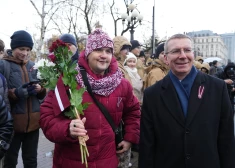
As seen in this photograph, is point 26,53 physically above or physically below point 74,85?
above

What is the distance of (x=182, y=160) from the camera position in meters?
2.15

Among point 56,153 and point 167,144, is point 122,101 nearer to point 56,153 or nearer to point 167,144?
point 167,144

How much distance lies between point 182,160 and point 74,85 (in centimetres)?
111

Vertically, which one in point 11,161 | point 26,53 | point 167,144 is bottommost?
point 11,161

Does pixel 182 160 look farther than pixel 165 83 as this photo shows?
No

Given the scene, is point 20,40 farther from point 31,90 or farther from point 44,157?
point 44,157

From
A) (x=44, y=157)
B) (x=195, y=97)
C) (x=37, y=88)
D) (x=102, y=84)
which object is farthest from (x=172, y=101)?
(x=44, y=157)

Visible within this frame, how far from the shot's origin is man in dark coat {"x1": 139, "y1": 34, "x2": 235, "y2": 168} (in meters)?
2.11

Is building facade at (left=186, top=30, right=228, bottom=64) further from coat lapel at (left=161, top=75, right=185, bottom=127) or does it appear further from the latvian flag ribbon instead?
the latvian flag ribbon

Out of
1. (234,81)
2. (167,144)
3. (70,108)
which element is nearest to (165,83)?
(167,144)

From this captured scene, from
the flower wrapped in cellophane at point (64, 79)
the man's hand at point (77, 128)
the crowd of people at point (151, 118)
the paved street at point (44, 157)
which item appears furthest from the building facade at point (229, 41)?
the man's hand at point (77, 128)

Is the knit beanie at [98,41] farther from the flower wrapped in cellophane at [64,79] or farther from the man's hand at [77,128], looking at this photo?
the man's hand at [77,128]

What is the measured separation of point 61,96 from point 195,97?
1.16 m


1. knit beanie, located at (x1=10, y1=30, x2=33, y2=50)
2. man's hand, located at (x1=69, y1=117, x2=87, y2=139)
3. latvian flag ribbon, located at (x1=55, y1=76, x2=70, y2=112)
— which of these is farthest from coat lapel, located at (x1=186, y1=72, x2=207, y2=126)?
knit beanie, located at (x1=10, y1=30, x2=33, y2=50)
